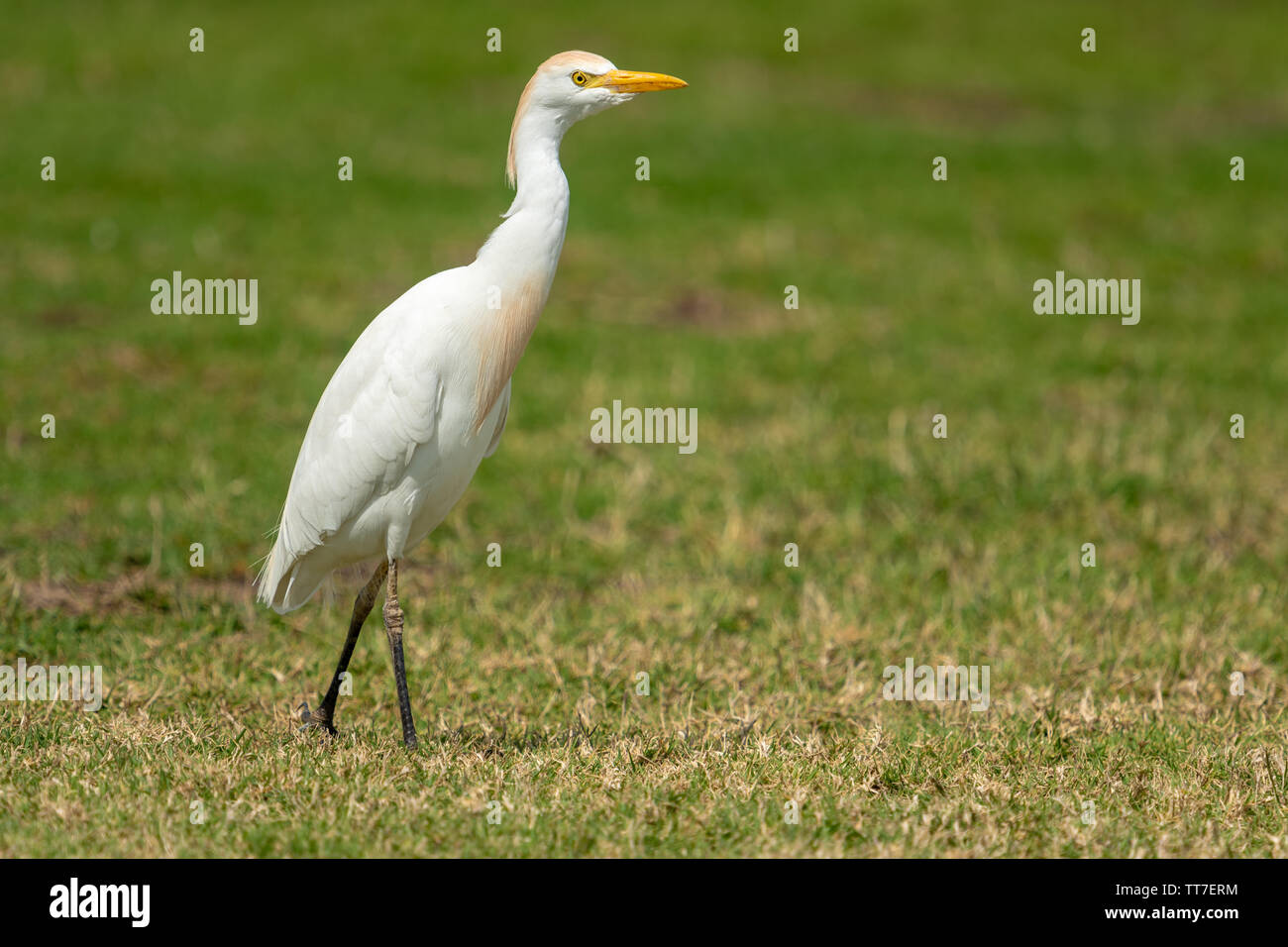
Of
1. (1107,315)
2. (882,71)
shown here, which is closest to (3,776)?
(1107,315)

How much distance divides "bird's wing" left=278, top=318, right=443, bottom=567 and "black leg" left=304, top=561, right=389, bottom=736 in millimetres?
332

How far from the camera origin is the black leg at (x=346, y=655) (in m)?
4.98

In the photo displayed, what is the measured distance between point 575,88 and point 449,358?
98cm

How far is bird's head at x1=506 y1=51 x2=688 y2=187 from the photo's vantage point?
4.61 meters

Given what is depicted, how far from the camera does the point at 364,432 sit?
15.4 feet

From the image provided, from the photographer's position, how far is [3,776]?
14.1 ft

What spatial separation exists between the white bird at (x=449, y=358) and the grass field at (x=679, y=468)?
851 millimetres

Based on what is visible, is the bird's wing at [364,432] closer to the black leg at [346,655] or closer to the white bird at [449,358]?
the white bird at [449,358]

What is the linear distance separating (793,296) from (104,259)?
5496mm

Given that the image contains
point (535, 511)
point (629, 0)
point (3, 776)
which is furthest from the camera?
point (629, 0)

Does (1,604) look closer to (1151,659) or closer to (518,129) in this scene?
(518,129)

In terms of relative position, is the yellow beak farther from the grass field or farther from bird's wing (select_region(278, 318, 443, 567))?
the grass field

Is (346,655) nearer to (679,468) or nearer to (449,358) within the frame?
(449,358)

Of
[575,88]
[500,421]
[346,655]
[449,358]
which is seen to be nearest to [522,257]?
[449,358]
